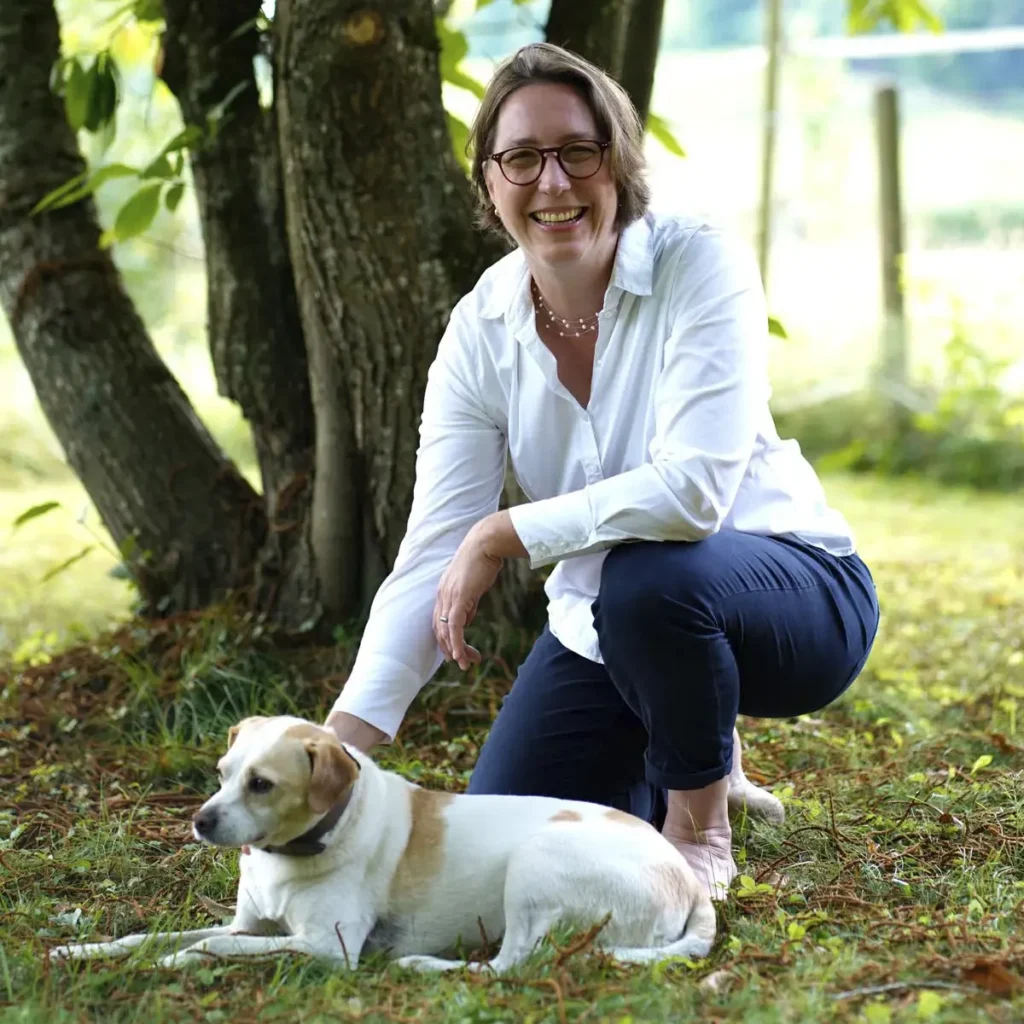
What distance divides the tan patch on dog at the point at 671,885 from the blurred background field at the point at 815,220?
4.91 meters

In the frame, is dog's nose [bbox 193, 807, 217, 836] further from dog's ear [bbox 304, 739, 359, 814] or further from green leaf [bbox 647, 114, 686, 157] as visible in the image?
green leaf [bbox 647, 114, 686, 157]

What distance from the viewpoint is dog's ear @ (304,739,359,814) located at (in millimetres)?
2252

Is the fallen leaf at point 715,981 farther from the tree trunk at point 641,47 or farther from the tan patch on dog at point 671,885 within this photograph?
the tree trunk at point 641,47

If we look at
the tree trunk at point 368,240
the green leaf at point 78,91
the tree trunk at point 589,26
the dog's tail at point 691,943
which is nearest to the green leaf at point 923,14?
the tree trunk at point 589,26

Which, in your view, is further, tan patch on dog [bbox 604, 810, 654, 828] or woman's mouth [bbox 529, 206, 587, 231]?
woman's mouth [bbox 529, 206, 587, 231]

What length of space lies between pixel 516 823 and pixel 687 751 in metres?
0.35

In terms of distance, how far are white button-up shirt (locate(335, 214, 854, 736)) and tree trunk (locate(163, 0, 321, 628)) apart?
1.13 metres

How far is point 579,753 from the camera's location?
9.53 feet

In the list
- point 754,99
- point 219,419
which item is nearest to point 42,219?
point 219,419

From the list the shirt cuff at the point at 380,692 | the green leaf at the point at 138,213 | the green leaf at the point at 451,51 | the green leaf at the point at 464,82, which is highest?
the green leaf at the point at 451,51

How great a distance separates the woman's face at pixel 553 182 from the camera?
8.77ft

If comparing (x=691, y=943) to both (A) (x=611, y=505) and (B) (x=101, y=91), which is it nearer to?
(A) (x=611, y=505)

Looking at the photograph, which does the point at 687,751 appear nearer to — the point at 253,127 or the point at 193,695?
the point at 193,695

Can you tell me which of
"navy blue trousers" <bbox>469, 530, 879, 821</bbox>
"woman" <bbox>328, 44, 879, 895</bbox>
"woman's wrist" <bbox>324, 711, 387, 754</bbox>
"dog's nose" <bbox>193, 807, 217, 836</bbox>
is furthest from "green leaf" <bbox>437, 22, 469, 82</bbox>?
"dog's nose" <bbox>193, 807, 217, 836</bbox>
